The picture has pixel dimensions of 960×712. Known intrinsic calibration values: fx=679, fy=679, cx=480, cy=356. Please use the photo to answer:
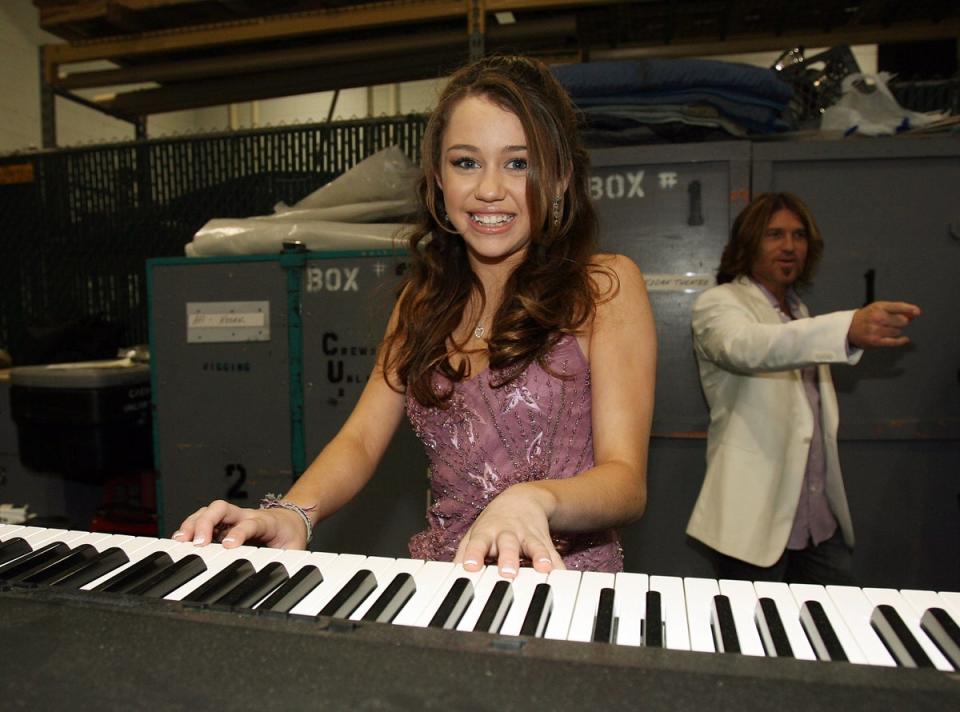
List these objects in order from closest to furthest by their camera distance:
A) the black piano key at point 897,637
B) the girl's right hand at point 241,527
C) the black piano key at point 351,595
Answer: the black piano key at point 897,637
the black piano key at point 351,595
the girl's right hand at point 241,527

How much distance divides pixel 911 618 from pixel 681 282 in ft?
6.12

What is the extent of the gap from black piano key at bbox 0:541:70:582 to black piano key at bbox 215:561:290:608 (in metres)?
0.24

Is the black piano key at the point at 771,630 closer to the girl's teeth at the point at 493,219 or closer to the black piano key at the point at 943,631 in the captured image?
the black piano key at the point at 943,631

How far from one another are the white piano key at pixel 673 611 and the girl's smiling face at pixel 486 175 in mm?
683

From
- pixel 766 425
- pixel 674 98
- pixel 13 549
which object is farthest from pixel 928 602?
pixel 674 98

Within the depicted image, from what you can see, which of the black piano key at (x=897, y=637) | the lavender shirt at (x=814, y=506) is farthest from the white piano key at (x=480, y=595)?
the lavender shirt at (x=814, y=506)

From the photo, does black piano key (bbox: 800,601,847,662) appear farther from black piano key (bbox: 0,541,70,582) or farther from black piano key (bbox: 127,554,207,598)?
black piano key (bbox: 0,541,70,582)

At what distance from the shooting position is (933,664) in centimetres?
52

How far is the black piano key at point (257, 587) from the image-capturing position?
2.09 feet

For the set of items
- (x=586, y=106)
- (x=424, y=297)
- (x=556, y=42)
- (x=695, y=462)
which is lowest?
(x=695, y=462)

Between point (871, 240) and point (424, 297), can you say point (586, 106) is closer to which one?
point (871, 240)

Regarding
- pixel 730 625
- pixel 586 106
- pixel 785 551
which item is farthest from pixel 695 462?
pixel 730 625

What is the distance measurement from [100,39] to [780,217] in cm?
334

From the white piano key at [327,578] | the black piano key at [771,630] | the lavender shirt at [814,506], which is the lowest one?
the lavender shirt at [814,506]
